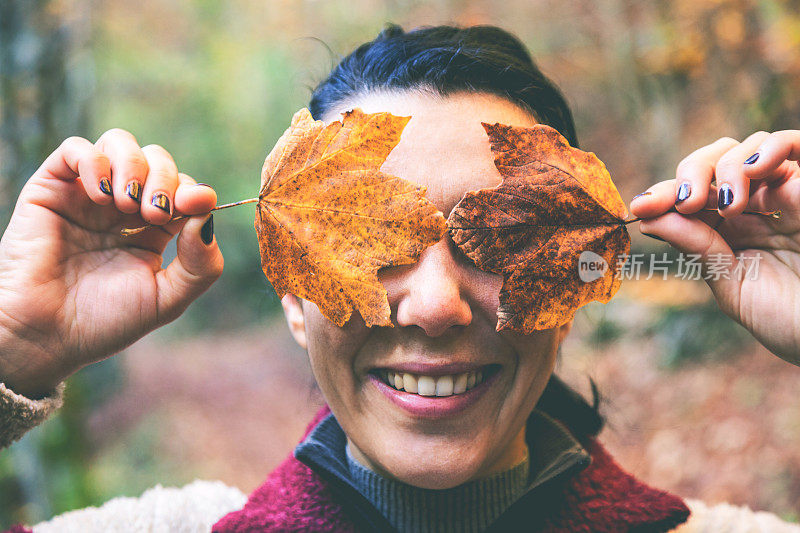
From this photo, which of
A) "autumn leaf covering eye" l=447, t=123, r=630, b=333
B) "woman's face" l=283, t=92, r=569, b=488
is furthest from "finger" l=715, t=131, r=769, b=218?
"woman's face" l=283, t=92, r=569, b=488

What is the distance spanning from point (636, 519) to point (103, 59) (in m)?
9.26

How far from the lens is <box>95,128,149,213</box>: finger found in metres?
1.25

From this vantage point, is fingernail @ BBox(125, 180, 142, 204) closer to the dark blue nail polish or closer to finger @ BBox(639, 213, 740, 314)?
the dark blue nail polish

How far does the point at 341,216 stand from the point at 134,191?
48 centimetres

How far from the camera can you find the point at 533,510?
1.54m

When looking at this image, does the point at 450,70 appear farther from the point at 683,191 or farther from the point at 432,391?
the point at 432,391

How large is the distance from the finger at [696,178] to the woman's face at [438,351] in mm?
410

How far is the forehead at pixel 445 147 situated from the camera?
1.24m

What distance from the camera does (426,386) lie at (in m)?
1.31

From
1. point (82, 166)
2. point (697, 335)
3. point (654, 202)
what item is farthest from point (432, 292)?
point (697, 335)

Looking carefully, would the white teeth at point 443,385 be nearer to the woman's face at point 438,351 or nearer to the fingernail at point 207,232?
the woman's face at point 438,351

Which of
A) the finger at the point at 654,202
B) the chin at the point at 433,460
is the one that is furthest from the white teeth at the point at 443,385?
the finger at the point at 654,202

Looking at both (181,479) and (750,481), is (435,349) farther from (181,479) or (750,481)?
(181,479)

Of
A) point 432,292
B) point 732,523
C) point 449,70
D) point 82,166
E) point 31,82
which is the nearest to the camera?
point 432,292
